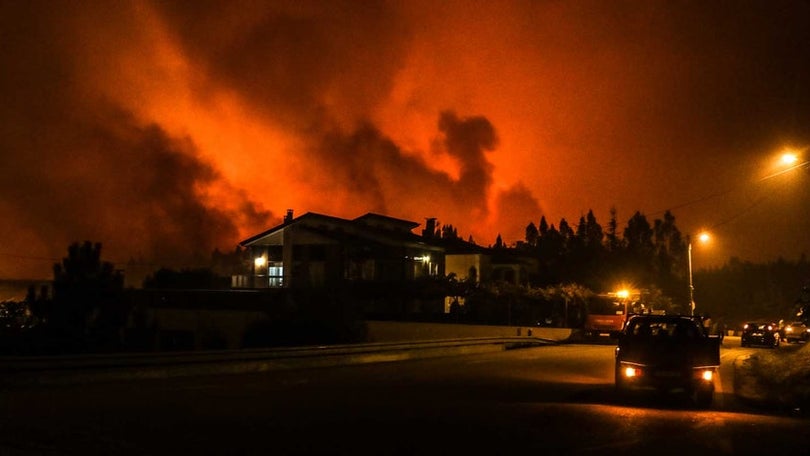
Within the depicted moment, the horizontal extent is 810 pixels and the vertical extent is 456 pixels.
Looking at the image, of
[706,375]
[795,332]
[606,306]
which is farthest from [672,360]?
[795,332]

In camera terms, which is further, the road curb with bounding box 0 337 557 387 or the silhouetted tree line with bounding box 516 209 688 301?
the silhouetted tree line with bounding box 516 209 688 301

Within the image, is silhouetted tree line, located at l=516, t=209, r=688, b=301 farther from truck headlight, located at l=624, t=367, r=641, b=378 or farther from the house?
truck headlight, located at l=624, t=367, r=641, b=378

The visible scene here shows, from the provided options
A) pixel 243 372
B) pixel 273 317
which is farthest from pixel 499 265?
pixel 243 372

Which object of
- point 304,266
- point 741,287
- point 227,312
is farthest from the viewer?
point 741,287

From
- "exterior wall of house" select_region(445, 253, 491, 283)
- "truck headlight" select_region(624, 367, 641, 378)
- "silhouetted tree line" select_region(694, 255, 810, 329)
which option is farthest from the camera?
"silhouetted tree line" select_region(694, 255, 810, 329)

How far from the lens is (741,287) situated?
117812mm

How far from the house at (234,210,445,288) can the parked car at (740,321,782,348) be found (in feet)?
71.2

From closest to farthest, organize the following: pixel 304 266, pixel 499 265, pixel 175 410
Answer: pixel 175 410
pixel 304 266
pixel 499 265

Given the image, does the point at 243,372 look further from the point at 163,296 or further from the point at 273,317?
the point at 163,296

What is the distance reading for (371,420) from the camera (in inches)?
506

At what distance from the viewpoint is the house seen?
54.9 m

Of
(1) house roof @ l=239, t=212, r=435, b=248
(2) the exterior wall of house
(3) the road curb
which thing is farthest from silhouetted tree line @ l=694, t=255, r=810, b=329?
(3) the road curb

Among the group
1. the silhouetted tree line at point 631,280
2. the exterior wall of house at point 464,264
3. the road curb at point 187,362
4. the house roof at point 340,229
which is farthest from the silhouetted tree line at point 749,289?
the road curb at point 187,362

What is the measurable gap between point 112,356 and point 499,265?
5044cm
